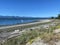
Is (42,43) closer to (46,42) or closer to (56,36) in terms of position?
(46,42)

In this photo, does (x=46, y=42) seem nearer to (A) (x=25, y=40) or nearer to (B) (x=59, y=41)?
(B) (x=59, y=41)

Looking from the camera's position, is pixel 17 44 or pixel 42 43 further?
pixel 17 44

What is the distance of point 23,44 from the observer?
34.1 ft

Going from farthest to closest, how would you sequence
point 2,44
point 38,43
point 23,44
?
point 2,44
point 23,44
point 38,43

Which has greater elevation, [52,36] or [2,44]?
[52,36]

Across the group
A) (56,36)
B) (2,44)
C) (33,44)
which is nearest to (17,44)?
(2,44)

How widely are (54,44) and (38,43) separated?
87 centimetres

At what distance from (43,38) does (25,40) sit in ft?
8.06

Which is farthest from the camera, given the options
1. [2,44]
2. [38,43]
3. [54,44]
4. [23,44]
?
[2,44]

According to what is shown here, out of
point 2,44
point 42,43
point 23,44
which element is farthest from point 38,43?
point 2,44

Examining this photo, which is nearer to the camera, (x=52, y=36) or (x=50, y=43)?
(x=50, y=43)

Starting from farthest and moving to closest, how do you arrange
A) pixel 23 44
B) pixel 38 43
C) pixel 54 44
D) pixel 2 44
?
pixel 2 44 → pixel 23 44 → pixel 38 43 → pixel 54 44

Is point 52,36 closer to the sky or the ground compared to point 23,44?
closer to the sky

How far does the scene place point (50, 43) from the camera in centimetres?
815
